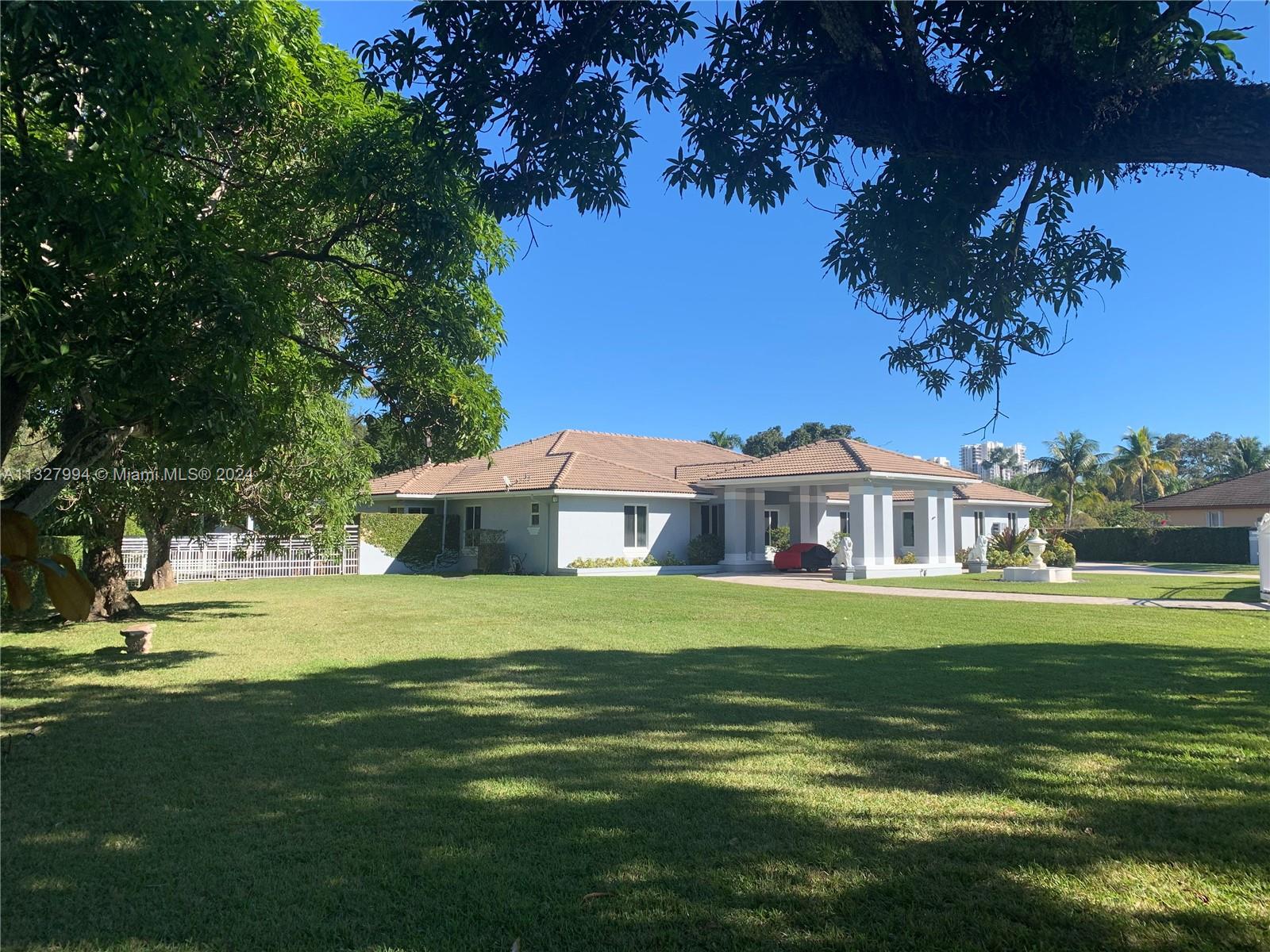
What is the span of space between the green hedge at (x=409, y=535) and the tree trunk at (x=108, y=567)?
14.3 m

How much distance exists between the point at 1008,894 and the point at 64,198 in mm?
6512

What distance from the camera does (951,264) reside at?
5.29 m

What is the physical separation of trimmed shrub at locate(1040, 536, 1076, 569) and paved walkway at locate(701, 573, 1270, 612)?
8201 millimetres

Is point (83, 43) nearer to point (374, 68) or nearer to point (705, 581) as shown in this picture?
point (374, 68)

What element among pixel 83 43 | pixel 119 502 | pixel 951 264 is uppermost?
pixel 83 43

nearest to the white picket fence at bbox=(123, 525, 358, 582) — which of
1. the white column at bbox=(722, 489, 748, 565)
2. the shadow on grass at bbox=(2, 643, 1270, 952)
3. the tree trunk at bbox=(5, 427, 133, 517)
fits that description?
the white column at bbox=(722, 489, 748, 565)

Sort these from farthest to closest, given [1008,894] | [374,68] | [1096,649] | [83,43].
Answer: [1096,649]
[374,68]
[83,43]
[1008,894]

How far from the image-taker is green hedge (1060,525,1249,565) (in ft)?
132

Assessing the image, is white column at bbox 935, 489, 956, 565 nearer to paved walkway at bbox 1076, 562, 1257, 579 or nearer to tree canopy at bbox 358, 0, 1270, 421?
paved walkway at bbox 1076, 562, 1257, 579

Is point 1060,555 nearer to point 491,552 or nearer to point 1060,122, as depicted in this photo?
point 491,552

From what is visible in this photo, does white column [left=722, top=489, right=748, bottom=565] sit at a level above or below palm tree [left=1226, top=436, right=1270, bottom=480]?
below

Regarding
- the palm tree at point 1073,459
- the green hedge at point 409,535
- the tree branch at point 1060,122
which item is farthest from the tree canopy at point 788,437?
the tree branch at point 1060,122

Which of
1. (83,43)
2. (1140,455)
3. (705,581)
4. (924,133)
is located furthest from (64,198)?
(1140,455)

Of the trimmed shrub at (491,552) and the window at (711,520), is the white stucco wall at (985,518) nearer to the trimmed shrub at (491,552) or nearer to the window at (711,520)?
the window at (711,520)
